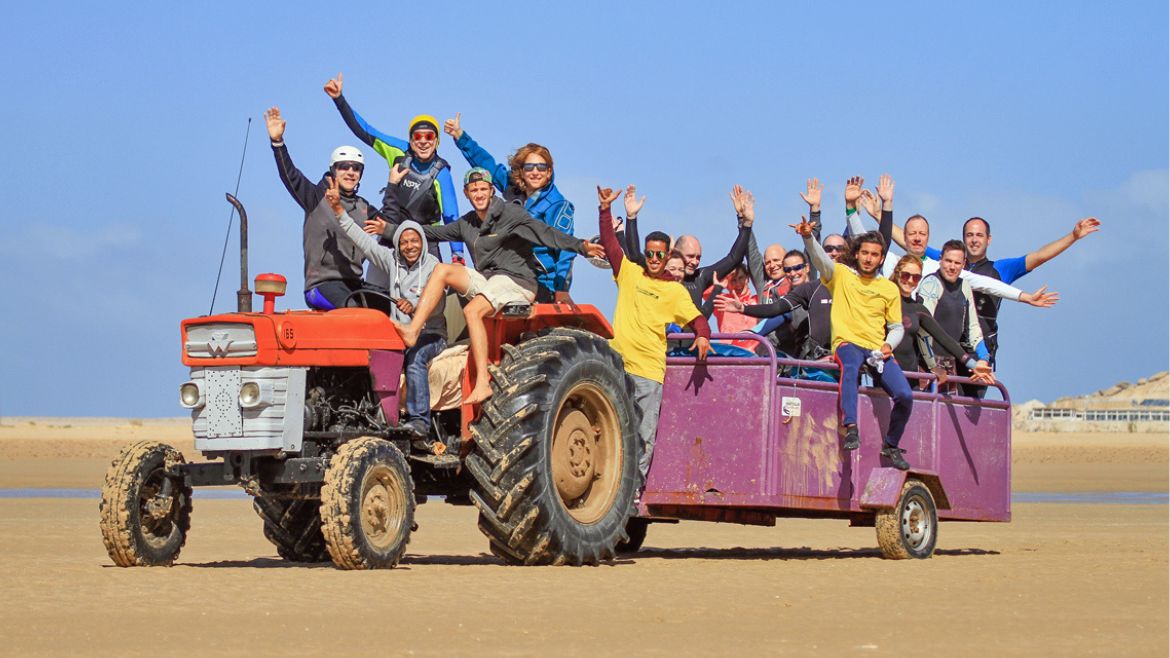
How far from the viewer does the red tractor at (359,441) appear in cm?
1081

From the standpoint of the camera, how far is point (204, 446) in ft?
35.8

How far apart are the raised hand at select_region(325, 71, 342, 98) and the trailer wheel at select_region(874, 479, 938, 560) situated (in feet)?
16.2

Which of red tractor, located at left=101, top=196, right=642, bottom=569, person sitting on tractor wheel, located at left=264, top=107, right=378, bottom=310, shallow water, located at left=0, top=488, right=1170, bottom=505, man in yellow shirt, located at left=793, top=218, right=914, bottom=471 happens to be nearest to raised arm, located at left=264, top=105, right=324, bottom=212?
person sitting on tractor wheel, located at left=264, top=107, right=378, bottom=310

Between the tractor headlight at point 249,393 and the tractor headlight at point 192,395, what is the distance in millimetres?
297

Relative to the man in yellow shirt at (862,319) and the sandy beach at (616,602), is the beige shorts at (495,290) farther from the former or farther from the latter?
the man in yellow shirt at (862,319)

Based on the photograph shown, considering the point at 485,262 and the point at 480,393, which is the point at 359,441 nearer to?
the point at 480,393

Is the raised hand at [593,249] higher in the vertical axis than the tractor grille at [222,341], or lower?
higher

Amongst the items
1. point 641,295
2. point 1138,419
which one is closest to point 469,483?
point 641,295

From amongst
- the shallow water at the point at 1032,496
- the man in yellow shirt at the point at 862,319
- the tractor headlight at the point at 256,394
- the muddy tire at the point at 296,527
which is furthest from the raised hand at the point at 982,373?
the shallow water at the point at 1032,496

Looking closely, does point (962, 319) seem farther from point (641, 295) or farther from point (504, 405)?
point (504, 405)

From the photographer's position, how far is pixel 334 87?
1376 centimetres

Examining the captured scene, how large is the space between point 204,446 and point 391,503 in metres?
1.14

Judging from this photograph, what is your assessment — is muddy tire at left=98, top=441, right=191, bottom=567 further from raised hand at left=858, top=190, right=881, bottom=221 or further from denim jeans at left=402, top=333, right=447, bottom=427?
raised hand at left=858, top=190, right=881, bottom=221

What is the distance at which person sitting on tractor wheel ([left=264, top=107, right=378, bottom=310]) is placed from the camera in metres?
12.0
